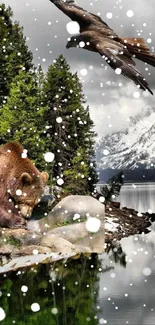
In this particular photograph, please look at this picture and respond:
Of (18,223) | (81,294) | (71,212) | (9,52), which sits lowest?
(81,294)

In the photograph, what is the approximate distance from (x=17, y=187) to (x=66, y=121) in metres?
10.6

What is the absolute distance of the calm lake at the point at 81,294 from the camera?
384 inches

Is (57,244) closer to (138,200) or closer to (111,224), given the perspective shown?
(111,224)

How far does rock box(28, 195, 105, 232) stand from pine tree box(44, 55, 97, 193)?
4.46m

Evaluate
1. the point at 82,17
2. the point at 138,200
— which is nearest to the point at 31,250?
the point at 82,17

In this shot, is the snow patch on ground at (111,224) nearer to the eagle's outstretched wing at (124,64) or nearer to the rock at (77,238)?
the rock at (77,238)

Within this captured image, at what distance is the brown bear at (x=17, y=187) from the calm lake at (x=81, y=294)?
127 centimetres

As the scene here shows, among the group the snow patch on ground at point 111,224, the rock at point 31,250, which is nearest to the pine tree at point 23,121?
the snow patch on ground at point 111,224

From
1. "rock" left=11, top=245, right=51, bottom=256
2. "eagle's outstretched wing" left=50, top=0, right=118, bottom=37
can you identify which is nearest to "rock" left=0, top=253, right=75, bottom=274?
"rock" left=11, top=245, right=51, bottom=256

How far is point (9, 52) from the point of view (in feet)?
72.1

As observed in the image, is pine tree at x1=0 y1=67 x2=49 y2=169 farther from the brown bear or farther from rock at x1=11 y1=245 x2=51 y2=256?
the brown bear

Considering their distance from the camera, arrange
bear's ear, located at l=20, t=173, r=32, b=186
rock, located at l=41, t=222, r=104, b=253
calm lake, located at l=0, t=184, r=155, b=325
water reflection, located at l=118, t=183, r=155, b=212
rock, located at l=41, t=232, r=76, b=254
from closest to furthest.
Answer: calm lake, located at l=0, t=184, r=155, b=325 < bear's ear, located at l=20, t=173, r=32, b=186 < rock, located at l=41, t=232, r=76, b=254 < rock, located at l=41, t=222, r=104, b=253 < water reflection, located at l=118, t=183, r=155, b=212

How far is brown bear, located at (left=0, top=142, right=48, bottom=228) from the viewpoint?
12.1 m

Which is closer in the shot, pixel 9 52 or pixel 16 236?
pixel 16 236
